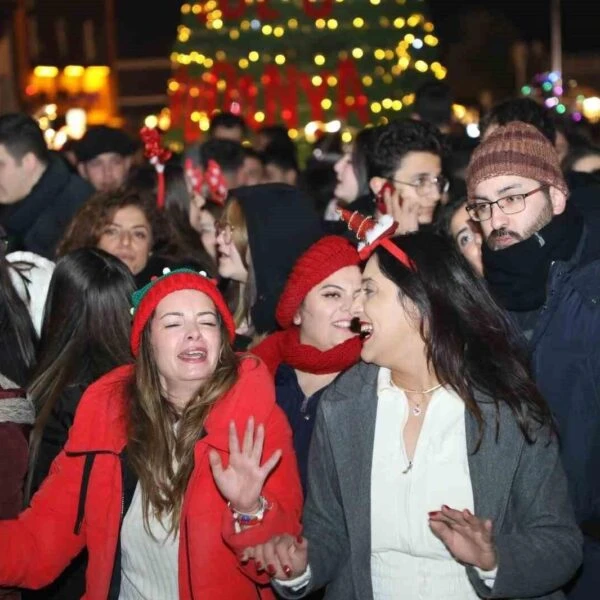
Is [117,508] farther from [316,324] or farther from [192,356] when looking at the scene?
[316,324]

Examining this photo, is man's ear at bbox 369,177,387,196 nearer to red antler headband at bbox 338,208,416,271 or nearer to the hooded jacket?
the hooded jacket

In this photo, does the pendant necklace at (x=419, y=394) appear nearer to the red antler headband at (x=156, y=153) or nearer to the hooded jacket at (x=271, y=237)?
the hooded jacket at (x=271, y=237)

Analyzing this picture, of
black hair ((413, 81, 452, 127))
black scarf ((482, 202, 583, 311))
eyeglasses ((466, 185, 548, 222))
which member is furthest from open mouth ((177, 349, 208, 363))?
black hair ((413, 81, 452, 127))

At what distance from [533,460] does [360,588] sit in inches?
27.4

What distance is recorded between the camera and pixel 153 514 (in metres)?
4.43

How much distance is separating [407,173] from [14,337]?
233cm

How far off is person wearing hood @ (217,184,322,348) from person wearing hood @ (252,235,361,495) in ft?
2.45

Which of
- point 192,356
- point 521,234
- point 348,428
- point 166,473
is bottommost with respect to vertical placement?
point 166,473

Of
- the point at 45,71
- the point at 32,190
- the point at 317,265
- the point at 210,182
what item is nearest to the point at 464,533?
the point at 317,265

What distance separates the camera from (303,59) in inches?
624

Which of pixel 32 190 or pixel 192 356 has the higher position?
pixel 32 190

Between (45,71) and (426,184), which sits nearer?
(426,184)

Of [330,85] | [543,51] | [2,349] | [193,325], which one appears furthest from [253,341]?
[543,51]

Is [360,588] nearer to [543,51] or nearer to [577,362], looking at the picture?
[577,362]
